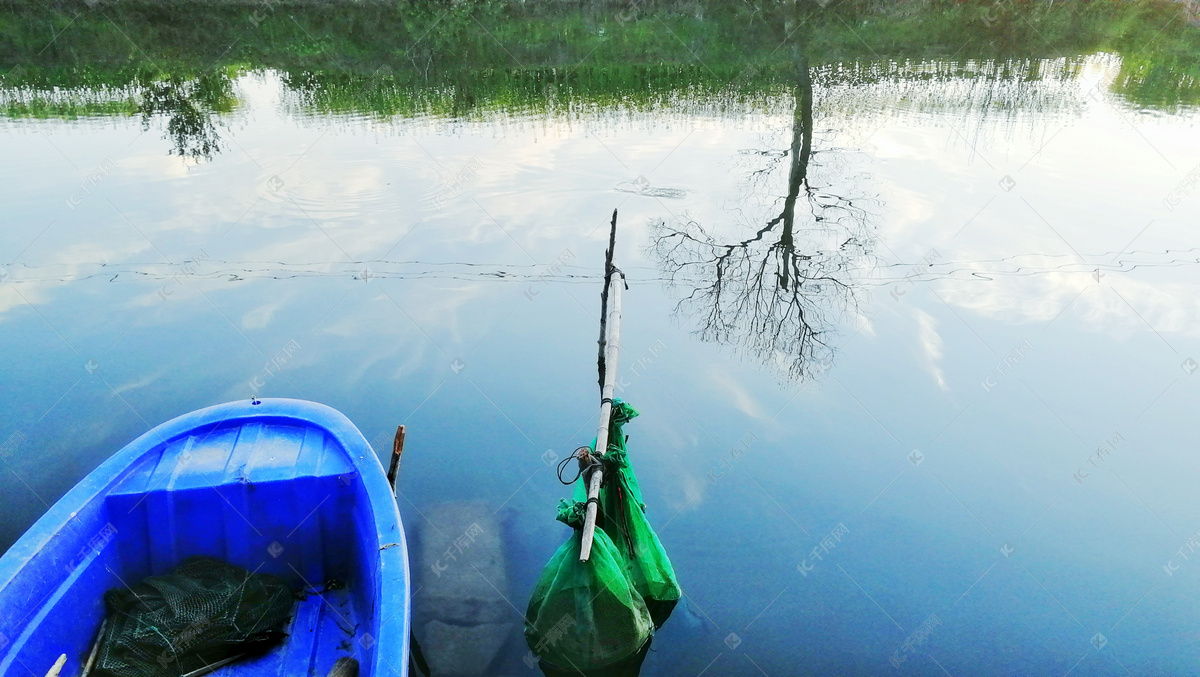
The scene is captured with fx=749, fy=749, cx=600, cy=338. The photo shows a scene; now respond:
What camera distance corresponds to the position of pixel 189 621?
3270mm

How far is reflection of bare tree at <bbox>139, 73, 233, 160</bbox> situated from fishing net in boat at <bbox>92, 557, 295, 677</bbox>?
7315 millimetres

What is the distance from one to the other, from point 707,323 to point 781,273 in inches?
44.2

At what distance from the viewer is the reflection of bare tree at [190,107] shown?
9648mm

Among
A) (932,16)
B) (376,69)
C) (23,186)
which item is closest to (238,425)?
(23,186)

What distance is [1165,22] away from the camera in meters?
15.7

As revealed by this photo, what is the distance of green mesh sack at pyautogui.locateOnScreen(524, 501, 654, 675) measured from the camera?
3.19 m

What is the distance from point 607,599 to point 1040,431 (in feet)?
11.5

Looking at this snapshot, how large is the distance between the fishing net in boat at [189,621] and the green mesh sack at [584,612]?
121 cm

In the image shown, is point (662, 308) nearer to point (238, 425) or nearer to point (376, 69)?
point (238, 425)

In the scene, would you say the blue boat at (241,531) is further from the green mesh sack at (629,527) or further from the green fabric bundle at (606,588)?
the green mesh sack at (629,527)

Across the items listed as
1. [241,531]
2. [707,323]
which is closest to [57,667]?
[241,531]

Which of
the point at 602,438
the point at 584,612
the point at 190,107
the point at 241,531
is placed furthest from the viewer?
the point at 190,107

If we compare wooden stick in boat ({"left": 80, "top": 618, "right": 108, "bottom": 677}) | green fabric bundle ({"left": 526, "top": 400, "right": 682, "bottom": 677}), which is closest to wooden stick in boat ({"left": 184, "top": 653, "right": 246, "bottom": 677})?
wooden stick in boat ({"left": 80, "top": 618, "right": 108, "bottom": 677})

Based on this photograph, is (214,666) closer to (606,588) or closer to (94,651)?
(94,651)
